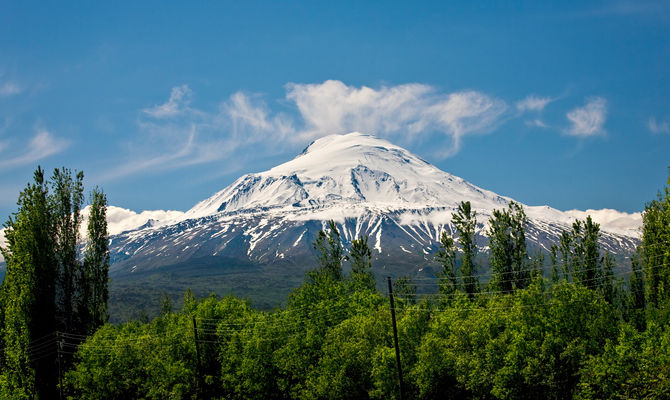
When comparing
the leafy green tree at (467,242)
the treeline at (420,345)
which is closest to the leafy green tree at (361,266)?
the treeline at (420,345)

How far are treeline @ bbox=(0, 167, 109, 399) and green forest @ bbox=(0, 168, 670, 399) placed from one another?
0.13m

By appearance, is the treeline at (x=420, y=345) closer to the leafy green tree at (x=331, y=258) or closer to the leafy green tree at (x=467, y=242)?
the leafy green tree at (x=467, y=242)

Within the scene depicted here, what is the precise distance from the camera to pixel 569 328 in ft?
137

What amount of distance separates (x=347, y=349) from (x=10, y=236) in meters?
38.2

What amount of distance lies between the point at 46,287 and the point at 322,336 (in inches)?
1106

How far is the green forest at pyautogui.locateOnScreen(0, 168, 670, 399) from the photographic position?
4056 cm

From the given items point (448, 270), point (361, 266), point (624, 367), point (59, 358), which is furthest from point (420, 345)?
point (59, 358)

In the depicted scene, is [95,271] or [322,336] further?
[95,271]

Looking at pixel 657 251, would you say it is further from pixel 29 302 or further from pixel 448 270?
pixel 29 302

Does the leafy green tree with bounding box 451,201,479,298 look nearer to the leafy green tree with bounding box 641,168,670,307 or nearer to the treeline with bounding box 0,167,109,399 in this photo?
the leafy green tree with bounding box 641,168,670,307

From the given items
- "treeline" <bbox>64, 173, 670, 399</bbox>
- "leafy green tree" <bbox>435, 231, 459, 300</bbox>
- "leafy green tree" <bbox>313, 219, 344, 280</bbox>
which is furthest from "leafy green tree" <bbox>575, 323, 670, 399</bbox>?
"leafy green tree" <bbox>313, 219, 344, 280</bbox>

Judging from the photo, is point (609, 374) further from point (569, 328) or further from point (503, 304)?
point (503, 304)

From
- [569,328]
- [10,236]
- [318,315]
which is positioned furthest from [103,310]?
[569,328]

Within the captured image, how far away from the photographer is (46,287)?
5500 cm
